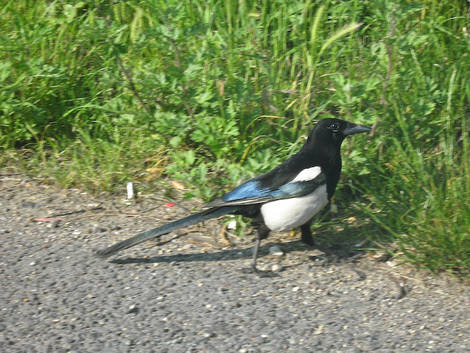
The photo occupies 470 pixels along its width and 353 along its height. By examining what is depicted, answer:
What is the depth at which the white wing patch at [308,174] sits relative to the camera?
370 centimetres

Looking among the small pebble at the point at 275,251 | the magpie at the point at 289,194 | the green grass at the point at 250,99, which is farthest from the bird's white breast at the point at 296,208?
the green grass at the point at 250,99

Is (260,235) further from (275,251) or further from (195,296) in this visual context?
(195,296)

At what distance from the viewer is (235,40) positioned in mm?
4727

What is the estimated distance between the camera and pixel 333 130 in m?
3.84

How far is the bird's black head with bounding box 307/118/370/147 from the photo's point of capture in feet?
12.6

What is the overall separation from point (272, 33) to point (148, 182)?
129cm

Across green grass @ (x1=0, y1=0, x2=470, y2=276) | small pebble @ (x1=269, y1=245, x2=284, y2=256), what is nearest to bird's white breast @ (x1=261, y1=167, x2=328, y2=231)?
small pebble @ (x1=269, y1=245, x2=284, y2=256)

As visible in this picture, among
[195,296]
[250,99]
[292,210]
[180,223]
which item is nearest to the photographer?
[195,296]

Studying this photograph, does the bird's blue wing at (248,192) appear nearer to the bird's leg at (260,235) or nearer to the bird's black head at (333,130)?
the bird's leg at (260,235)

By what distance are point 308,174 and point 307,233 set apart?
34 cm

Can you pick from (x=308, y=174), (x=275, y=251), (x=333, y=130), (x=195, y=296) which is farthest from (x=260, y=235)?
(x=333, y=130)

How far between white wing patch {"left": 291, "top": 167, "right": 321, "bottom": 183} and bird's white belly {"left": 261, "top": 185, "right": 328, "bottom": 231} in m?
0.07

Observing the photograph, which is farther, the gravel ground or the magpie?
the magpie

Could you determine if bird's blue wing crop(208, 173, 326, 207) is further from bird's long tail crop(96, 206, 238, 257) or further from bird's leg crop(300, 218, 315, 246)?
bird's leg crop(300, 218, 315, 246)
